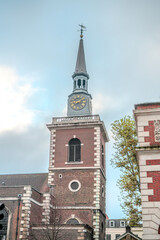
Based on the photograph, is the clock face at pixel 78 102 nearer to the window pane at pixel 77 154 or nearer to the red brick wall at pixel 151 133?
the window pane at pixel 77 154

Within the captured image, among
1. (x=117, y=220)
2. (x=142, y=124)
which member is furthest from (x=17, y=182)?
(x=117, y=220)

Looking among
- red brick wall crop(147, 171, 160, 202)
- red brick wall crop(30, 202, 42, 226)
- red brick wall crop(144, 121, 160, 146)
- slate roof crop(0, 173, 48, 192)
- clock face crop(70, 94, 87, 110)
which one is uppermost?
clock face crop(70, 94, 87, 110)

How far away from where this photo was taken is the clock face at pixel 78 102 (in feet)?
123

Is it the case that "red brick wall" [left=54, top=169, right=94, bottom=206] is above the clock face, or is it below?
below

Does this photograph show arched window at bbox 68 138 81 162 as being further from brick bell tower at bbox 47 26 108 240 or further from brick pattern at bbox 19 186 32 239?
brick pattern at bbox 19 186 32 239

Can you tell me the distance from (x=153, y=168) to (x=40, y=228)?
15853mm

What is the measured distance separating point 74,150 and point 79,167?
213 centimetres

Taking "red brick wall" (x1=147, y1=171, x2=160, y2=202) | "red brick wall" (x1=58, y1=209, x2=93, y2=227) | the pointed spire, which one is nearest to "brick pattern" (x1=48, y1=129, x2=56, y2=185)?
"red brick wall" (x1=58, y1=209, x2=93, y2=227)

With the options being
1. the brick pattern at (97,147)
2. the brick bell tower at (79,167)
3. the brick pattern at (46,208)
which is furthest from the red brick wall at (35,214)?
the brick pattern at (97,147)

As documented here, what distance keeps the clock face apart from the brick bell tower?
12cm

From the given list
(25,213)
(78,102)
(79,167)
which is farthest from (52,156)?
(25,213)

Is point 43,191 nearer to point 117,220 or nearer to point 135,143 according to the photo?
point 135,143

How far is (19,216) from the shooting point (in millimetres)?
27062

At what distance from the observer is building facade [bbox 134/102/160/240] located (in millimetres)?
13961
